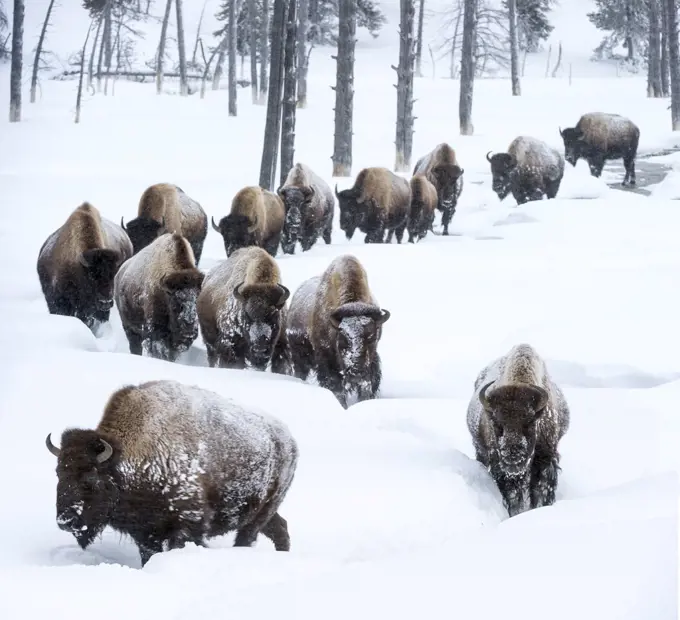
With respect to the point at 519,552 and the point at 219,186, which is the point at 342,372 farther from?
the point at 219,186

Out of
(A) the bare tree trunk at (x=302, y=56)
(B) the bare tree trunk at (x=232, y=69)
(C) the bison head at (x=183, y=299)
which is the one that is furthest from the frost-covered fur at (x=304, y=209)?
(A) the bare tree trunk at (x=302, y=56)

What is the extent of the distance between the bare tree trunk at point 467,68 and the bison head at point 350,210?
38.7 feet

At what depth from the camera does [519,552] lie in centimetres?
374

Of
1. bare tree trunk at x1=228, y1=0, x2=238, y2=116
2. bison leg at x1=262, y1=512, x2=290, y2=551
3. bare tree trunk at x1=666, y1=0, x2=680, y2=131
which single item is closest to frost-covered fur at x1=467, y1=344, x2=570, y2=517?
bison leg at x1=262, y1=512, x2=290, y2=551

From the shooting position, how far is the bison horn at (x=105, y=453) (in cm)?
399

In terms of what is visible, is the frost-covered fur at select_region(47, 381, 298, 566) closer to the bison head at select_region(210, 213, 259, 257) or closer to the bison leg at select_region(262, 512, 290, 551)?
the bison leg at select_region(262, 512, 290, 551)

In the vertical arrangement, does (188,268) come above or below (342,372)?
above

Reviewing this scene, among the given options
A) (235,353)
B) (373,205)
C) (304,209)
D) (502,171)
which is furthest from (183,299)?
(502,171)

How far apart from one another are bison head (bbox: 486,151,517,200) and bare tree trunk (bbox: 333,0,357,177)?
354 cm

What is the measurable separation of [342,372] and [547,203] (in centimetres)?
970

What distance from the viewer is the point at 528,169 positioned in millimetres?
17562

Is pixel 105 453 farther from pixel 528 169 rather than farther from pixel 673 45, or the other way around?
pixel 673 45

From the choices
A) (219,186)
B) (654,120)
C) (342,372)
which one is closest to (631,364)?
(342,372)

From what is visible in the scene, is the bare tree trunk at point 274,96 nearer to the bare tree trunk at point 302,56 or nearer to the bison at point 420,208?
the bison at point 420,208
